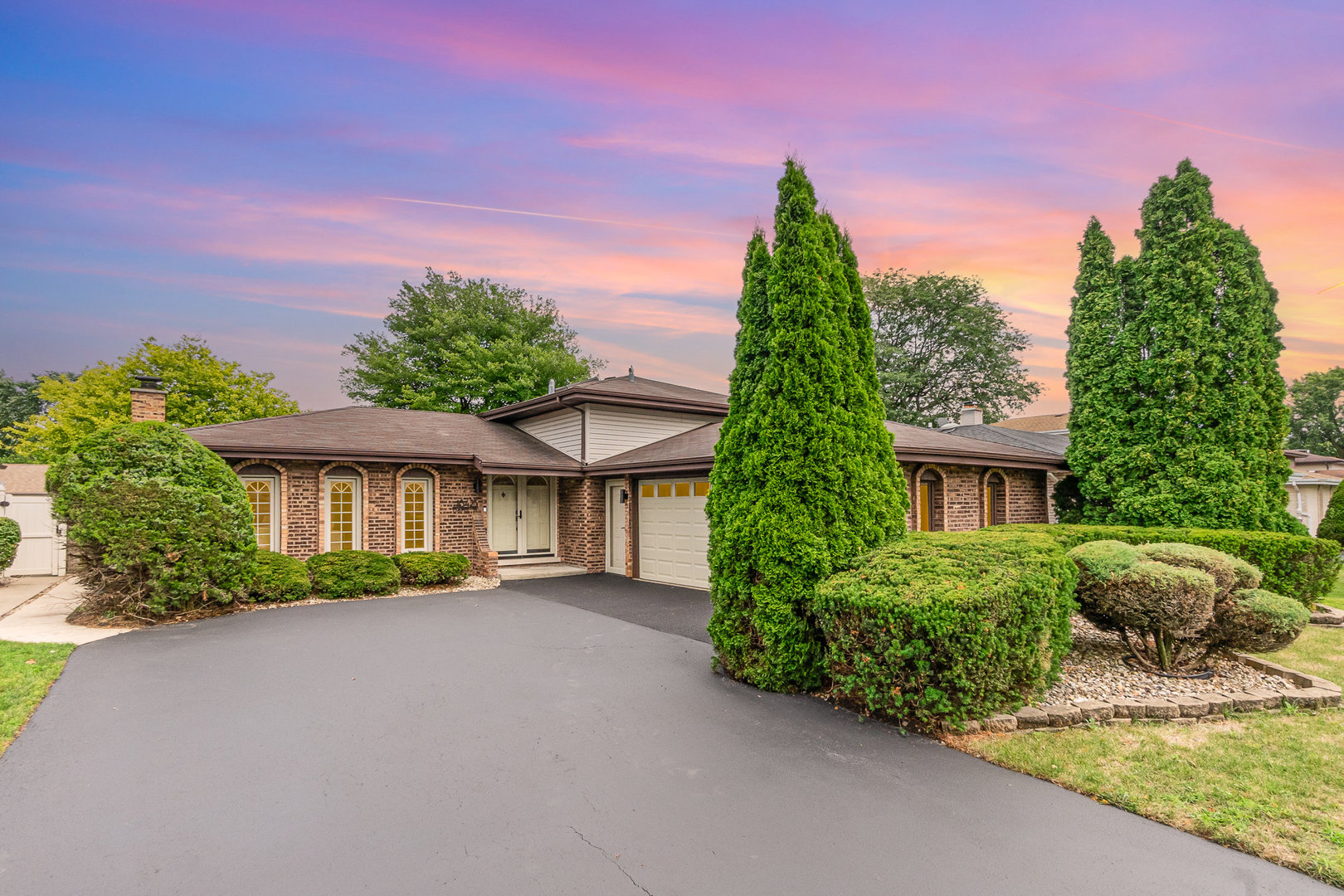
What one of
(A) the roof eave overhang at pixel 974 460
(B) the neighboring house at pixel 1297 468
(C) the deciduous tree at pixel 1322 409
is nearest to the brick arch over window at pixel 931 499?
(A) the roof eave overhang at pixel 974 460

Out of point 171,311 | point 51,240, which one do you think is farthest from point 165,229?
point 171,311

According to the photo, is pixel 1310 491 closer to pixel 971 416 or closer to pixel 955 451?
pixel 971 416

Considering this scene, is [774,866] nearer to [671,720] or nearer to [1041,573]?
[671,720]

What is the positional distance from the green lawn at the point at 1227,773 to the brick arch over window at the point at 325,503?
11.6 m

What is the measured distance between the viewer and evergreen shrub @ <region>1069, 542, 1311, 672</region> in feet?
16.7

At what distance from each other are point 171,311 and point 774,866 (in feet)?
81.1

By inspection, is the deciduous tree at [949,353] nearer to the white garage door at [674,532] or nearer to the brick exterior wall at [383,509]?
the white garage door at [674,532]

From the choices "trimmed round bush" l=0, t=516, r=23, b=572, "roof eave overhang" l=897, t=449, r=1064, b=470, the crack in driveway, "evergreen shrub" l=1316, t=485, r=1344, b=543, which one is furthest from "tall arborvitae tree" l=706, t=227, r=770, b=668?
"evergreen shrub" l=1316, t=485, r=1344, b=543

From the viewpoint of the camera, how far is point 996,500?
13406mm

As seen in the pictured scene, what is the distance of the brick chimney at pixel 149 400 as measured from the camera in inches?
456

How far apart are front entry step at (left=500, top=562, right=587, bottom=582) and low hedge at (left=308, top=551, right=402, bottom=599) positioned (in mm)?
2509

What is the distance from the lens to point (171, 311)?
19359 mm

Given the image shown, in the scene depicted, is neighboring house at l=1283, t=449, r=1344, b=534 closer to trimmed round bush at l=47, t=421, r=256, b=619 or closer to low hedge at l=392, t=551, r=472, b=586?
low hedge at l=392, t=551, r=472, b=586

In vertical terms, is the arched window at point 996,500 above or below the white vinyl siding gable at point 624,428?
below
